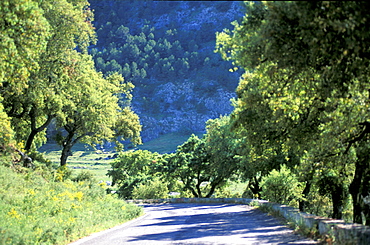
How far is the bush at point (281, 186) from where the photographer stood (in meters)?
26.2

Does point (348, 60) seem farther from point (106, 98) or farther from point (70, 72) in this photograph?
point (106, 98)

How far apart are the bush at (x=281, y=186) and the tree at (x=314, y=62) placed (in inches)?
472

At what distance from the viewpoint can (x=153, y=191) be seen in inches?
2138

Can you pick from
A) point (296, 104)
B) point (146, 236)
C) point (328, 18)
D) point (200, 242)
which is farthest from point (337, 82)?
point (146, 236)

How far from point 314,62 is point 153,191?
155 ft

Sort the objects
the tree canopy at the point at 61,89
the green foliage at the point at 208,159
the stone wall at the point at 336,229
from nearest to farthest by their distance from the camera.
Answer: the stone wall at the point at 336,229
the tree canopy at the point at 61,89
the green foliage at the point at 208,159

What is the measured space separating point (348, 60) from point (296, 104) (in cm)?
337

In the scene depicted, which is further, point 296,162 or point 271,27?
point 296,162

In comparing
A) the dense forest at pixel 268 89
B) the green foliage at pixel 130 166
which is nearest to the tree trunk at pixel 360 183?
the dense forest at pixel 268 89

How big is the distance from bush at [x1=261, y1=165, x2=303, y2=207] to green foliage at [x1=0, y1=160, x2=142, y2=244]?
9.08m

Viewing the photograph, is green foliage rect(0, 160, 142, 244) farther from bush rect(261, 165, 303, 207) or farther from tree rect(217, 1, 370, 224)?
bush rect(261, 165, 303, 207)

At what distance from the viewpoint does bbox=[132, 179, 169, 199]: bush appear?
54322mm

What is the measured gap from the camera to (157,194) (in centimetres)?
5425

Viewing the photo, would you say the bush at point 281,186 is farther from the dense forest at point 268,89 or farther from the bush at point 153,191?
the bush at point 153,191
